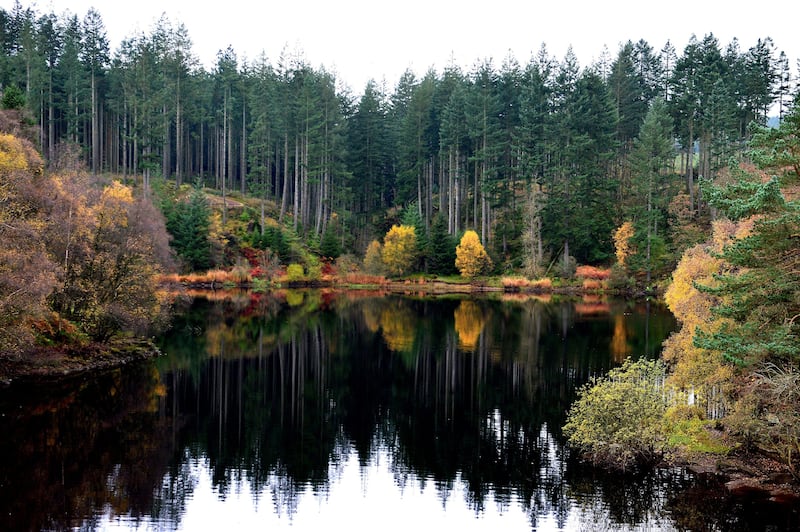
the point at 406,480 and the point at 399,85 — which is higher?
the point at 399,85

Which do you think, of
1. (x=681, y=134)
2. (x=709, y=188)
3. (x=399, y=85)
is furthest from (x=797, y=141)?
(x=399, y=85)

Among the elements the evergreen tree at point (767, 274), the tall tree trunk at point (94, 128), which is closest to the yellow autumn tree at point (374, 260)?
the tall tree trunk at point (94, 128)

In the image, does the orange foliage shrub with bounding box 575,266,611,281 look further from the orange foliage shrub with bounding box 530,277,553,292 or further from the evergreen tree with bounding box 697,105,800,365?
the evergreen tree with bounding box 697,105,800,365

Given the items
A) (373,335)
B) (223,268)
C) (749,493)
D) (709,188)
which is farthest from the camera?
(223,268)

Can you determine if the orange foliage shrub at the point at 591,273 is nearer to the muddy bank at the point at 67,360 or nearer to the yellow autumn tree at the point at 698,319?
the yellow autumn tree at the point at 698,319

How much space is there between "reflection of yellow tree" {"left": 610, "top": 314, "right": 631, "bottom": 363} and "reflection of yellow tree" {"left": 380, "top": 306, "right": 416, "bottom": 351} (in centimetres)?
1209

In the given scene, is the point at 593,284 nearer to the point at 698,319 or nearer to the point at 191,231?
the point at 191,231

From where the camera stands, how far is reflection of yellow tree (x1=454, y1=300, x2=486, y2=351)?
141 ft

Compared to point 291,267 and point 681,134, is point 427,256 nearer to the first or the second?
point 291,267

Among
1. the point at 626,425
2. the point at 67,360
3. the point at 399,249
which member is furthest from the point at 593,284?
the point at 67,360

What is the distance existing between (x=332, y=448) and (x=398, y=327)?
1100 inches

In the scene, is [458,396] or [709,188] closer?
[709,188]

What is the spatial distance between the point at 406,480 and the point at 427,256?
215 ft

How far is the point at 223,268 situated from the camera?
7775cm
